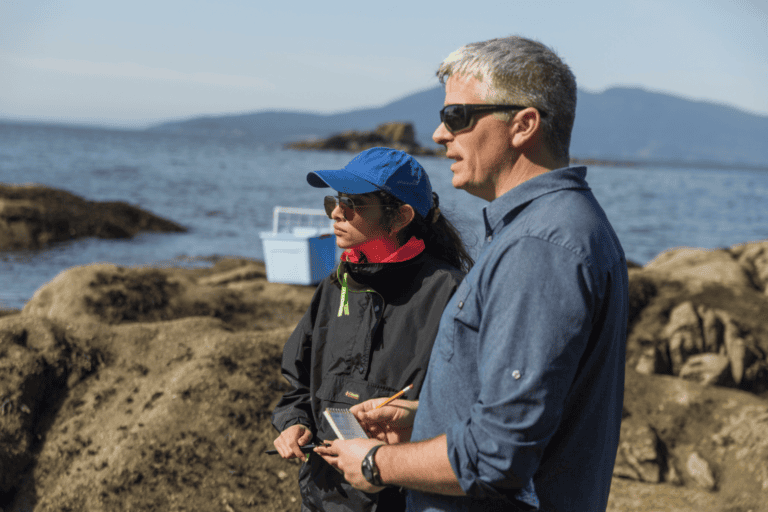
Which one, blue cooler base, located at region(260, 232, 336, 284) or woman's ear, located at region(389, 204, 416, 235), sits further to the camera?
blue cooler base, located at region(260, 232, 336, 284)

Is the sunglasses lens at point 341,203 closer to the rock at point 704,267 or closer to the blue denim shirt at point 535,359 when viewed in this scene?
the blue denim shirt at point 535,359

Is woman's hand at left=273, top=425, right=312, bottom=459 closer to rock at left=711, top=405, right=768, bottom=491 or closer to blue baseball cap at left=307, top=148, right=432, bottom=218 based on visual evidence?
blue baseball cap at left=307, top=148, right=432, bottom=218

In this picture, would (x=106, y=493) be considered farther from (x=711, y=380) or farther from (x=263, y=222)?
(x=263, y=222)

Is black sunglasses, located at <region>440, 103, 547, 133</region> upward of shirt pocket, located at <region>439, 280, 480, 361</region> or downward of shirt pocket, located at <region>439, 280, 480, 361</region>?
upward

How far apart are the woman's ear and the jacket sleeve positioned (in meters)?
0.40

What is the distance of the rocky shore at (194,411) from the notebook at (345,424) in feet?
6.80

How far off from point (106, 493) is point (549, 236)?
330 centimetres

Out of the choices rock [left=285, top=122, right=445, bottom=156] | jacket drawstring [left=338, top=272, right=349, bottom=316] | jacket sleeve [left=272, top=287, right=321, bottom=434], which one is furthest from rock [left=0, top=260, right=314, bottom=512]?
rock [left=285, top=122, right=445, bottom=156]

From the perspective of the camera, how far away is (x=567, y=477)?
4.62 ft

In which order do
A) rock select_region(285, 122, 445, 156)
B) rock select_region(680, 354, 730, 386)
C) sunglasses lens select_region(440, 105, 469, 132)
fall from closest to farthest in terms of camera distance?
sunglasses lens select_region(440, 105, 469, 132)
rock select_region(680, 354, 730, 386)
rock select_region(285, 122, 445, 156)

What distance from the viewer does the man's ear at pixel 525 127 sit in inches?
55.1

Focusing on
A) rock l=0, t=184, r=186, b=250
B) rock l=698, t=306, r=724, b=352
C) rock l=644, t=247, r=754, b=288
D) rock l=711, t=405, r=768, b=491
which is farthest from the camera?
rock l=0, t=184, r=186, b=250

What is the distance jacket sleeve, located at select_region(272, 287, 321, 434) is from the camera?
7.67ft

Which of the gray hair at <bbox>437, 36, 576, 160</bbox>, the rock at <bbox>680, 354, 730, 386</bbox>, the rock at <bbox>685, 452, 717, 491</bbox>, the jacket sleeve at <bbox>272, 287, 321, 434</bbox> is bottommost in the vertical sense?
the rock at <bbox>685, 452, 717, 491</bbox>
